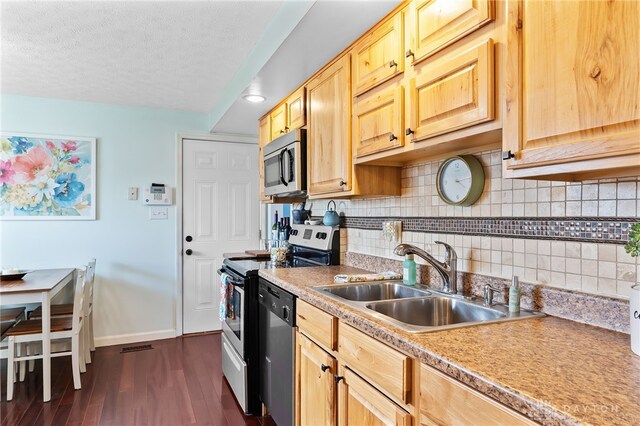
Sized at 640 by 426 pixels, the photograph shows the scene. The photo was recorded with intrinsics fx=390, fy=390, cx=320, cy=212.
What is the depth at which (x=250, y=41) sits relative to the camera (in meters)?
2.32

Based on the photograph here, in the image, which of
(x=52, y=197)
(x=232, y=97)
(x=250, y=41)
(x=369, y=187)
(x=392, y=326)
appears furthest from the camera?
(x=52, y=197)

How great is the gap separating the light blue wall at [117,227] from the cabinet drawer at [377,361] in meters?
2.95

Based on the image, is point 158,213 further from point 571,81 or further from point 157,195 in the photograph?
point 571,81

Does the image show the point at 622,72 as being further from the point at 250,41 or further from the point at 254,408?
the point at 254,408

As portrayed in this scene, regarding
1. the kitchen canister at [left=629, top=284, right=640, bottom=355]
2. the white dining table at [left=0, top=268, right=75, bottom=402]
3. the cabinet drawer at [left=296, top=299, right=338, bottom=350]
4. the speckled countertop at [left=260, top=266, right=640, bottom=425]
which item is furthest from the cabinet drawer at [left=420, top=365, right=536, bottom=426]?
the white dining table at [left=0, top=268, right=75, bottom=402]

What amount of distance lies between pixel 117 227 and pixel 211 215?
2.88 feet

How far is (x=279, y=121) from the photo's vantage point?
2.96 m

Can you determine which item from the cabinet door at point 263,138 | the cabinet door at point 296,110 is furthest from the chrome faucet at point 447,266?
the cabinet door at point 263,138

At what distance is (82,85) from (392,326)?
3207 mm

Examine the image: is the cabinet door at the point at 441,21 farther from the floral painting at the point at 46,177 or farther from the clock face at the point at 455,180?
the floral painting at the point at 46,177

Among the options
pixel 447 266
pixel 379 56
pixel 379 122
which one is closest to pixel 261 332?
pixel 447 266

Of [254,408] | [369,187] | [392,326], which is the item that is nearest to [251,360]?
[254,408]

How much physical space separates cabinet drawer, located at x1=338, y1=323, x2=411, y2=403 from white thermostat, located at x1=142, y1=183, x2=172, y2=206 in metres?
2.93

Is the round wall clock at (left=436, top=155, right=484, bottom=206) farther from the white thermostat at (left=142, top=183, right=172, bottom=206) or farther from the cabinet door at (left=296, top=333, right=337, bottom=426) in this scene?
the white thermostat at (left=142, top=183, right=172, bottom=206)
